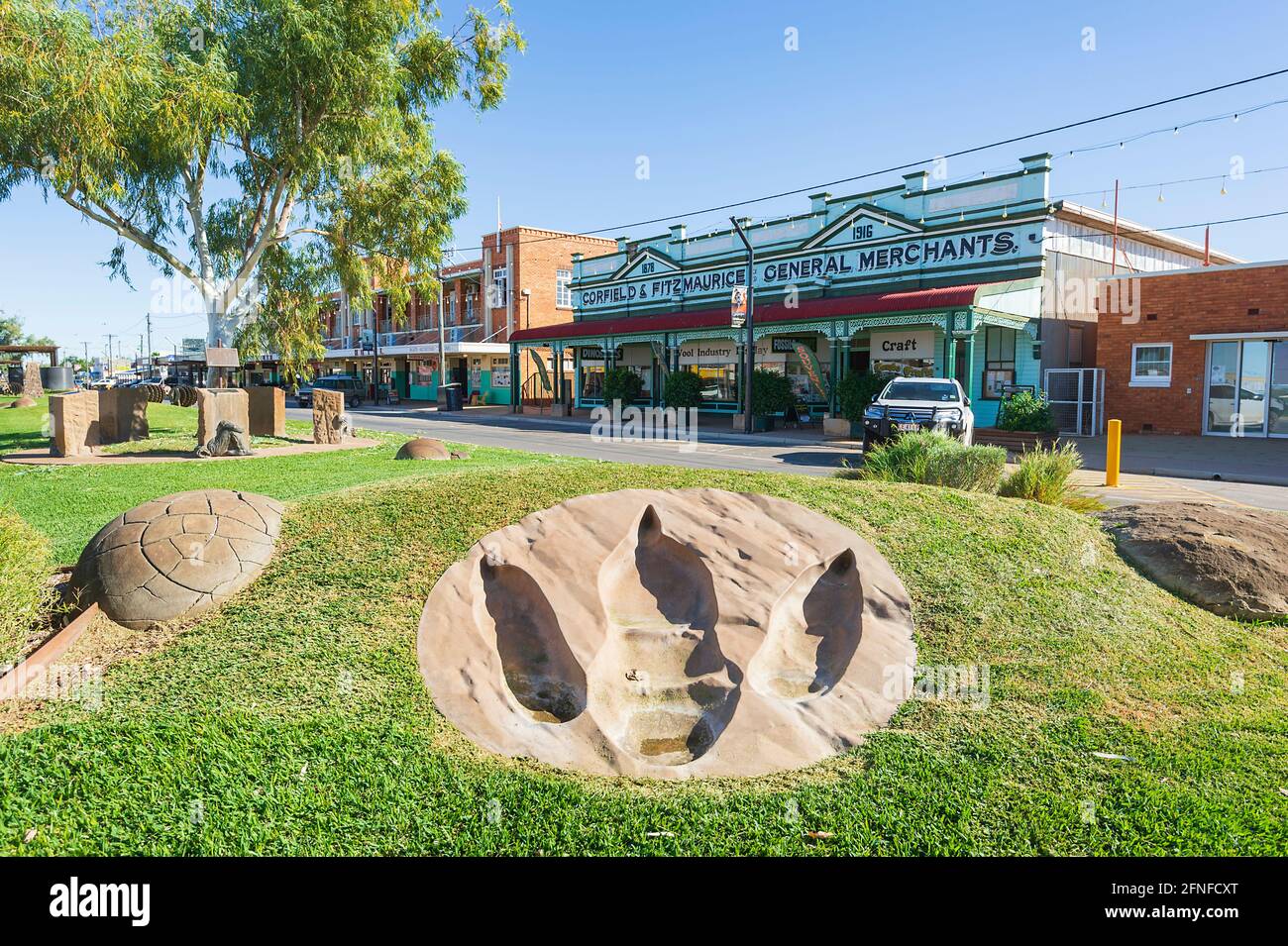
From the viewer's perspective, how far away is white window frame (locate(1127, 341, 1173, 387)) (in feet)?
74.9

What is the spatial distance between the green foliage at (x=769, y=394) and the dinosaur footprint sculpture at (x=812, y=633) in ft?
71.8

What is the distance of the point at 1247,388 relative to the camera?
71.4 ft

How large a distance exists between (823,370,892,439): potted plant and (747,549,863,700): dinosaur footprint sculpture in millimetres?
19312

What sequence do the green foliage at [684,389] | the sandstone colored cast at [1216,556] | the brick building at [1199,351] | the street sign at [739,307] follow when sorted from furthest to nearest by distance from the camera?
1. the green foliage at [684,389]
2. the street sign at [739,307]
3. the brick building at [1199,351]
4. the sandstone colored cast at [1216,556]

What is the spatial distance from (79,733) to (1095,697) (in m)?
5.03

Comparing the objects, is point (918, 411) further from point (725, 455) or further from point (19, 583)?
point (19, 583)

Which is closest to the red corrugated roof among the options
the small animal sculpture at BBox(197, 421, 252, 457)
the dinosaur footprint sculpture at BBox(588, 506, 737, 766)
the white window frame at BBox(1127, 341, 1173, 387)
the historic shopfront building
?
the historic shopfront building

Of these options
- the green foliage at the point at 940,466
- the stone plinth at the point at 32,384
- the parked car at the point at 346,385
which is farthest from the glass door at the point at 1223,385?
the stone plinth at the point at 32,384

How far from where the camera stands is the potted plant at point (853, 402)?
958 inches

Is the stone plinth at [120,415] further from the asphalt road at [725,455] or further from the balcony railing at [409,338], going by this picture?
the balcony railing at [409,338]

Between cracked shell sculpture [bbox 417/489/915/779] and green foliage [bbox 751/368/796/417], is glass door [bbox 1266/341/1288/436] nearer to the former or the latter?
green foliage [bbox 751/368/796/417]

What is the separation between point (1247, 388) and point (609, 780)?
24.3 metres

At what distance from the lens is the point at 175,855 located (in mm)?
3139
